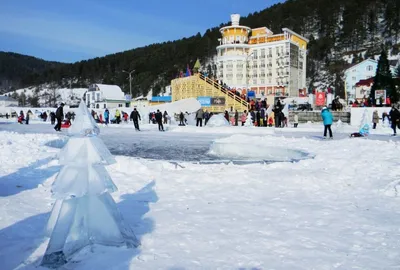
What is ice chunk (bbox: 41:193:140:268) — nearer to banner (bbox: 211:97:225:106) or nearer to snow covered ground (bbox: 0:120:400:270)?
snow covered ground (bbox: 0:120:400:270)

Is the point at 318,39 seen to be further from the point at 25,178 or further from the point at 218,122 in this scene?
the point at 25,178

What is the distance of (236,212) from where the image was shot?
5559 mm

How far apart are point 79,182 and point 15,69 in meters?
205

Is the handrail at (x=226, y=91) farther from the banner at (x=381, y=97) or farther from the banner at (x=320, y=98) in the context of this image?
the banner at (x=381, y=97)

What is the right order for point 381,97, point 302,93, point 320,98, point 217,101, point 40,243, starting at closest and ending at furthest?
point 40,243 → point 381,97 → point 320,98 → point 217,101 → point 302,93

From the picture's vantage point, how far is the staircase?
119 ft

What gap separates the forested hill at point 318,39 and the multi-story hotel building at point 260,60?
3296 centimetres

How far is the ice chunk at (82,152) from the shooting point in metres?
3.73

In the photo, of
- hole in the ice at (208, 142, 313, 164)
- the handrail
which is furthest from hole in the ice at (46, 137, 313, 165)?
the handrail

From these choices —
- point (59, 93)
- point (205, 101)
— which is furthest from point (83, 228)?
point (59, 93)

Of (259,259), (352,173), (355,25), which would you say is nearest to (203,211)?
(259,259)

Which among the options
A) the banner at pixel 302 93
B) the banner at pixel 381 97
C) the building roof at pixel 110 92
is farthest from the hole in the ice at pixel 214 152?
the building roof at pixel 110 92

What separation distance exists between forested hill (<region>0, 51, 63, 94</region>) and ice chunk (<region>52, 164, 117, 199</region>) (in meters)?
184

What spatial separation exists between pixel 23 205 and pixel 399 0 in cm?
13401
